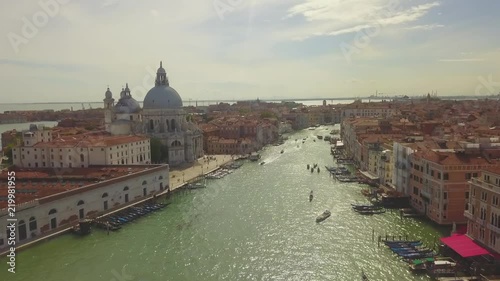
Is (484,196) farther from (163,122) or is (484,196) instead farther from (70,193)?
(163,122)

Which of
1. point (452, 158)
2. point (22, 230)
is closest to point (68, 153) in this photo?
point (22, 230)

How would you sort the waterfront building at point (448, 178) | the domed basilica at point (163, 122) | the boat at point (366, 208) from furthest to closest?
the domed basilica at point (163, 122), the boat at point (366, 208), the waterfront building at point (448, 178)

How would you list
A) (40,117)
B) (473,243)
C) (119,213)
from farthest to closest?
A: (40,117) < (119,213) < (473,243)

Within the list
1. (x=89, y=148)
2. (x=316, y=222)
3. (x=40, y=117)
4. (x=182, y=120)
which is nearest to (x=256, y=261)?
(x=316, y=222)

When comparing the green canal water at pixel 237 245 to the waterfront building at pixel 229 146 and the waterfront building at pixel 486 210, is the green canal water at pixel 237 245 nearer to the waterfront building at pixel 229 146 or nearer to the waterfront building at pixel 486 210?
the waterfront building at pixel 486 210

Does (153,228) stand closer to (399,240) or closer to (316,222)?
(316,222)

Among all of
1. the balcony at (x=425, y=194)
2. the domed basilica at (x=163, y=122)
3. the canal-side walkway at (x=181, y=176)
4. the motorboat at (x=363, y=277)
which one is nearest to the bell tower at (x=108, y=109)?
the domed basilica at (x=163, y=122)
